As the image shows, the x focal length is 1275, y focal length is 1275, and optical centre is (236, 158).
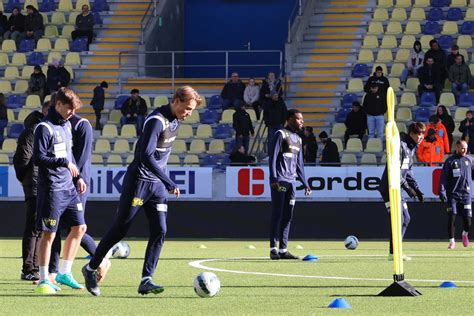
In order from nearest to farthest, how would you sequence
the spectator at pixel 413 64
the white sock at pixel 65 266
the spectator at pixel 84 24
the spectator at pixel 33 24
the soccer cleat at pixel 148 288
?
1. the soccer cleat at pixel 148 288
2. the white sock at pixel 65 266
3. the spectator at pixel 413 64
4. the spectator at pixel 84 24
5. the spectator at pixel 33 24

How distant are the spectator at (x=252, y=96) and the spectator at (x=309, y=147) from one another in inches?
123

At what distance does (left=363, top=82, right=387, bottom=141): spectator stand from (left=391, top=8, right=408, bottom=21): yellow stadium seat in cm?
523

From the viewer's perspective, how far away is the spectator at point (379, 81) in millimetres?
30719

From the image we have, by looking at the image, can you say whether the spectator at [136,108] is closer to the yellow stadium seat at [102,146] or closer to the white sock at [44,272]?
the yellow stadium seat at [102,146]

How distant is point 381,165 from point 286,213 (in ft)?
34.4

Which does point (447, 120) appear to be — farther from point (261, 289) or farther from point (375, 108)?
point (261, 289)

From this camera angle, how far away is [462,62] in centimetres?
3177

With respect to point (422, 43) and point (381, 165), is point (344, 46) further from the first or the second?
point (381, 165)

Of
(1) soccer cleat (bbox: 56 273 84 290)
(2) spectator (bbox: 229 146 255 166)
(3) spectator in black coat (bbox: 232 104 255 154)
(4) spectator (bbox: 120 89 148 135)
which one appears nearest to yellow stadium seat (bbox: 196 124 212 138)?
(4) spectator (bbox: 120 89 148 135)

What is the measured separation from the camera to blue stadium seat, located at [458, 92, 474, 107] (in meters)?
31.6

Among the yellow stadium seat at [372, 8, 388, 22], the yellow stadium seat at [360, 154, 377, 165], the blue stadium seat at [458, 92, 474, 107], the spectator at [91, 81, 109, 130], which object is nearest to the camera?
the yellow stadium seat at [360, 154, 377, 165]

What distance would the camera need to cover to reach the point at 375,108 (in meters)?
30.7

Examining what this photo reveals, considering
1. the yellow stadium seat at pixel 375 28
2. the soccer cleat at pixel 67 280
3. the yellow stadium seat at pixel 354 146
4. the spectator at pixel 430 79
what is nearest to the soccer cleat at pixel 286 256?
the soccer cleat at pixel 67 280

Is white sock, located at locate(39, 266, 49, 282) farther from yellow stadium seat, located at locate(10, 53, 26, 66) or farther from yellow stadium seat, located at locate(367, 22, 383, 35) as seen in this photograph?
yellow stadium seat, located at locate(10, 53, 26, 66)
